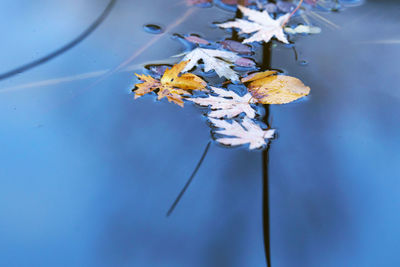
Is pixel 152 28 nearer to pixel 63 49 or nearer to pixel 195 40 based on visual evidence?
pixel 195 40

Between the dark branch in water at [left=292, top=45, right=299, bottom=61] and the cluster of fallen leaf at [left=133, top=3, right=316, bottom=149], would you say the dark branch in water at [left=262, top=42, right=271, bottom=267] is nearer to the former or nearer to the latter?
the cluster of fallen leaf at [left=133, top=3, right=316, bottom=149]

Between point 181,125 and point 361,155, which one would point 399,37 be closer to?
point 361,155

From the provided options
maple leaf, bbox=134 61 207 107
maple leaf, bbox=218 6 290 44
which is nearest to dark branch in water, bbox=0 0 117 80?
maple leaf, bbox=134 61 207 107

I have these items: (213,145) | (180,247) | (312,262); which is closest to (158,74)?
(213,145)

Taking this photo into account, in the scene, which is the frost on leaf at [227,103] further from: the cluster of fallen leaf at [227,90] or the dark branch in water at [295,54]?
the dark branch in water at [295,54]

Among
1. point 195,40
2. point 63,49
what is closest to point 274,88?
point 195,40

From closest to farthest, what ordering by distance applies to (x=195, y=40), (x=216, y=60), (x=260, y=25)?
(x=216, y=60), (x=195, y=40), (x=260, y=25)

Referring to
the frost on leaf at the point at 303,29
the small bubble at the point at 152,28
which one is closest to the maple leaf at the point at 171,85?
the small bubble at the point at 152,28
